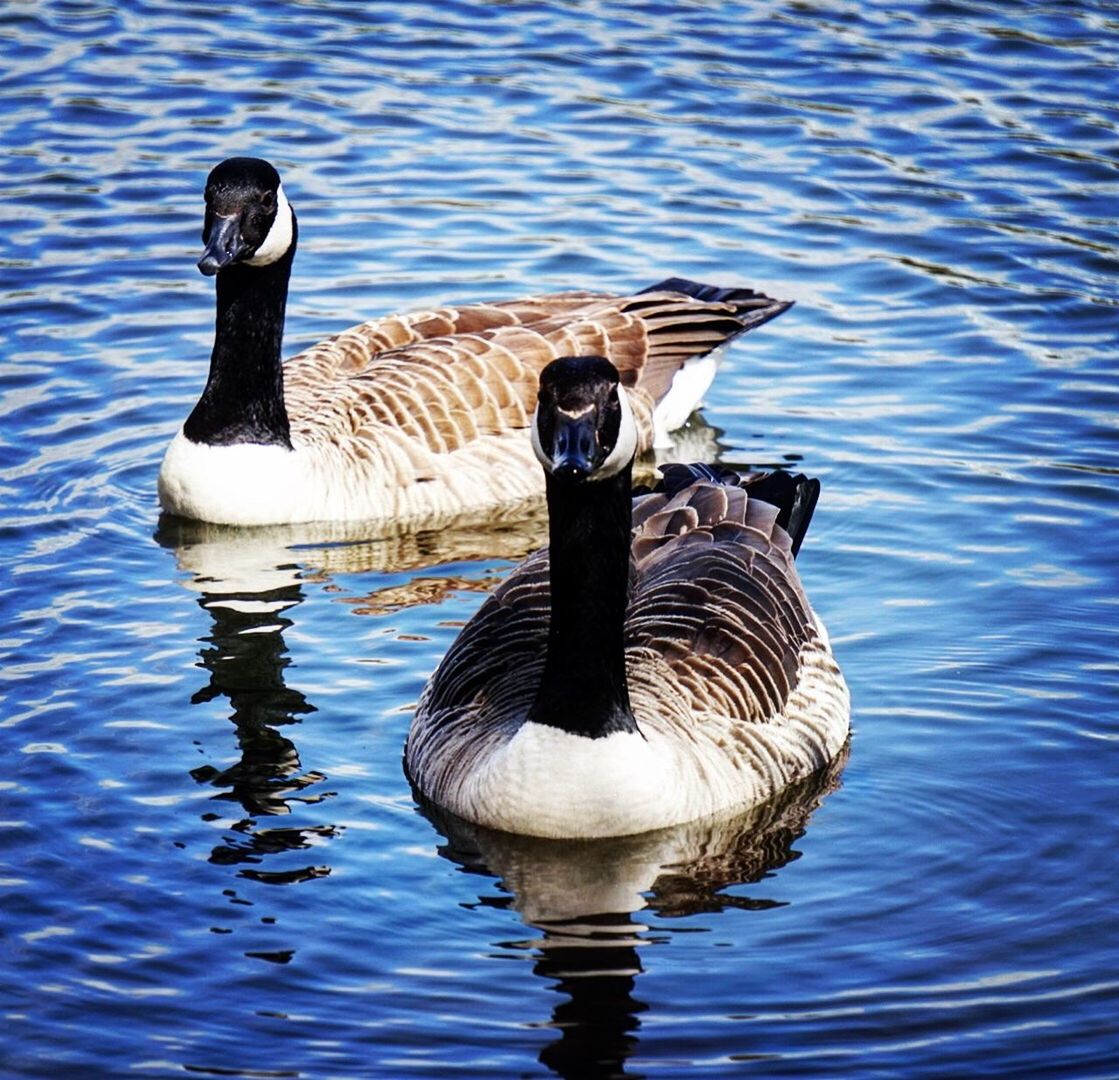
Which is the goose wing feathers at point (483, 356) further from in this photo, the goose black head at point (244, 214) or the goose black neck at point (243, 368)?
the goose black head at point (244, 214)

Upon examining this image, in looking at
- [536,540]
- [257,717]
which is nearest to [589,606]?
[257,717]

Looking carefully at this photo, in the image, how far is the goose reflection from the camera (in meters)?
7.72

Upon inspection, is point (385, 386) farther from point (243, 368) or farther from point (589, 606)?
point (589, 606)

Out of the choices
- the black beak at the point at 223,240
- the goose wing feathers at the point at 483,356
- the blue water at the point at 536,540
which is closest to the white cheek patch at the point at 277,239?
the black beak at the point at 223,240

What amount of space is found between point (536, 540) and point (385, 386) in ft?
4.66

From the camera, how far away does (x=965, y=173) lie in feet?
59.2

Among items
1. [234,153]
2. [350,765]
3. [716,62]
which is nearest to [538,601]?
[350,765]

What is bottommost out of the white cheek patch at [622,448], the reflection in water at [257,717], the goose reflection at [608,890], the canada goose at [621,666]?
the goose reflection at [608,890]

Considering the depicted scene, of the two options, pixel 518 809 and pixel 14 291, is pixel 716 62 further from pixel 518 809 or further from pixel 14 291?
pixel 518 809

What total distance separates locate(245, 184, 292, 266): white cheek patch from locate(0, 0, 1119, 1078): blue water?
1574mm

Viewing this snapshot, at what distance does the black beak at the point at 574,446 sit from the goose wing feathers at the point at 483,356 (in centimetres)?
517

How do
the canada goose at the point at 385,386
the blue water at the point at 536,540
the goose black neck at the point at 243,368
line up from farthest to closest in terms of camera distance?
the goose black neck at the point at 243,368
the canada goose at the point at 385,386
the blue water at the point at 536,540

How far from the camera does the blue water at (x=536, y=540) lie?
7906mm

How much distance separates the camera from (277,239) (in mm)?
12898
